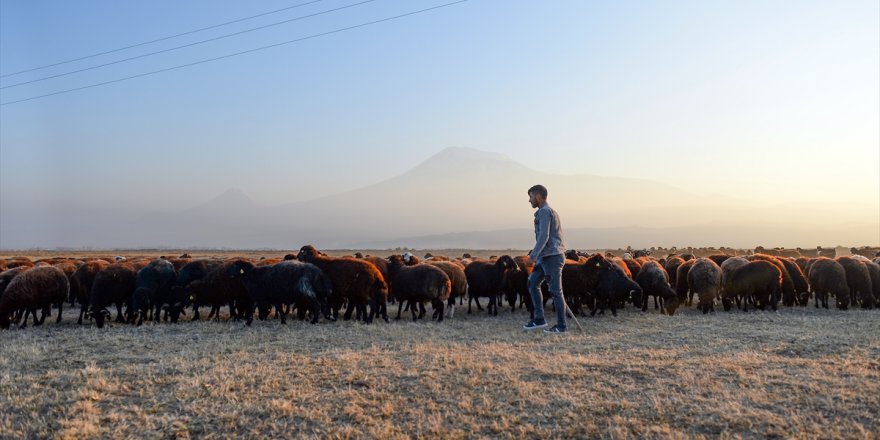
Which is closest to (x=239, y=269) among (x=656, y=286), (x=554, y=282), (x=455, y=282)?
(x=455, y=282)

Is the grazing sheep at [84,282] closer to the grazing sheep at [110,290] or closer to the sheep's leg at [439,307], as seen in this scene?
the grazing sheep at [110,290]

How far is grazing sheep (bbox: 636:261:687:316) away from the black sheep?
48.1 feet

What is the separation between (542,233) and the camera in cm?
1010

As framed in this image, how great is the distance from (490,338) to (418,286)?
140 inches

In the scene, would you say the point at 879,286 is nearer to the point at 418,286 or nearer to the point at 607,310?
the point at 607,310

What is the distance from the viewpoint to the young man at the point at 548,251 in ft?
33.2

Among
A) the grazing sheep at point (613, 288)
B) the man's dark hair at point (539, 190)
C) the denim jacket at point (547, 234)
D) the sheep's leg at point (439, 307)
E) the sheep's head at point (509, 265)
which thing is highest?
the man's dark hair at point (539, 190)

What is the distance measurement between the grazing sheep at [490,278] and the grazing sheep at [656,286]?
3706 mm

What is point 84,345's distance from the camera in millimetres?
9031

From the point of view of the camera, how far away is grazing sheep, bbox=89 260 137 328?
1209 cm

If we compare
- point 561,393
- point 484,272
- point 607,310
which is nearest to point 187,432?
point 561,393

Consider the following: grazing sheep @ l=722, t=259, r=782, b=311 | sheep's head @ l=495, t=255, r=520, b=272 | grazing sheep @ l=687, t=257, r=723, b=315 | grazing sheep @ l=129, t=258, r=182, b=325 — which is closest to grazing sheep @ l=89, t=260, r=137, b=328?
grazing sheep @ l=129, t=258, r=182, b=325

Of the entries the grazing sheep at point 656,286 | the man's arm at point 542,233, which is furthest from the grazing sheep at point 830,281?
the man's arm at point 542,233

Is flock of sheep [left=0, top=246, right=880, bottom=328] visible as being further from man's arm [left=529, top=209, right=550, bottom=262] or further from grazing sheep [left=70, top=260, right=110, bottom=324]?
man's arm [left=529, top=209, right=550, bottom=262]
